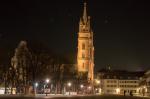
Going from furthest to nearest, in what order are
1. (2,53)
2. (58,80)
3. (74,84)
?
(74,84) → (58,80) → (2,53)

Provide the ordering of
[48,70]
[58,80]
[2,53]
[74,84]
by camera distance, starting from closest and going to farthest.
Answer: [2,53] < [48,70] < [58,80] < [74,84]

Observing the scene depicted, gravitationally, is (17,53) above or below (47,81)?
above

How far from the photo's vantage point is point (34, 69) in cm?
10262

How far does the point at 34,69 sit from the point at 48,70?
9252 mm

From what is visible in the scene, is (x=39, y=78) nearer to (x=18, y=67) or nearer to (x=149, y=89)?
(x=18, y=67)

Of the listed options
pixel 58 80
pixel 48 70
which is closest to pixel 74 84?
pixel 58 80

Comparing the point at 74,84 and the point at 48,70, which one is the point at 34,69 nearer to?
the point at 48,70

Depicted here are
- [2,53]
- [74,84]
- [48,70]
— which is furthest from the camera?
[74,84]

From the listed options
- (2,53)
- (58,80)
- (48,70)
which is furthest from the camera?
(58,80)

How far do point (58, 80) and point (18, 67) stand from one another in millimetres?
19220

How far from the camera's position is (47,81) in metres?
116

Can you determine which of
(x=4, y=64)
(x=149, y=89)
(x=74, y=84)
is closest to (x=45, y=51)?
(x=4, y=64)

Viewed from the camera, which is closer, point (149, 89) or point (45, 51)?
point (45, 51)

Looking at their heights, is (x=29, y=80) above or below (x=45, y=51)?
below
